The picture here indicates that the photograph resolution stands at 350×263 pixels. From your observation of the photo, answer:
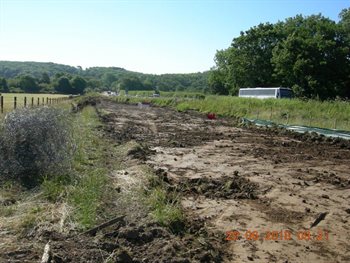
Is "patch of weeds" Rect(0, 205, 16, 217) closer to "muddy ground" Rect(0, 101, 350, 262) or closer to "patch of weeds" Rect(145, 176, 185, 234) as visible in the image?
"muddy ground" Rect(0, 101, 350, 262)

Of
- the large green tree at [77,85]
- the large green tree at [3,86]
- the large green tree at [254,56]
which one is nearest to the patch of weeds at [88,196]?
the large green tree at [254,56]

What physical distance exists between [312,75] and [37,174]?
41.1 meters

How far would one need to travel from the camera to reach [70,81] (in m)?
108

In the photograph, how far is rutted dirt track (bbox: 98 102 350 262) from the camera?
524cm

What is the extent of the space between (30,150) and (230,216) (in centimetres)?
416

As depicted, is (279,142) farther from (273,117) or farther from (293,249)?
(293,249)

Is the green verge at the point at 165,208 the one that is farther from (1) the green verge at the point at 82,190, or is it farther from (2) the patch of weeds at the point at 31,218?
(2) the patch of weeds at the point at 31,218

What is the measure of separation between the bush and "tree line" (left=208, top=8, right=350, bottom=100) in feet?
117

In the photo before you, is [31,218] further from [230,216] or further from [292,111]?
[292,111]

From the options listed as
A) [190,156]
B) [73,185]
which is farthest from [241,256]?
[190,156]

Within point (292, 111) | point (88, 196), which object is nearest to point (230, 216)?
point (88, 196)

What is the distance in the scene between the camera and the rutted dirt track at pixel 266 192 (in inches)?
206

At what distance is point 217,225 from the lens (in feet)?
19.8
